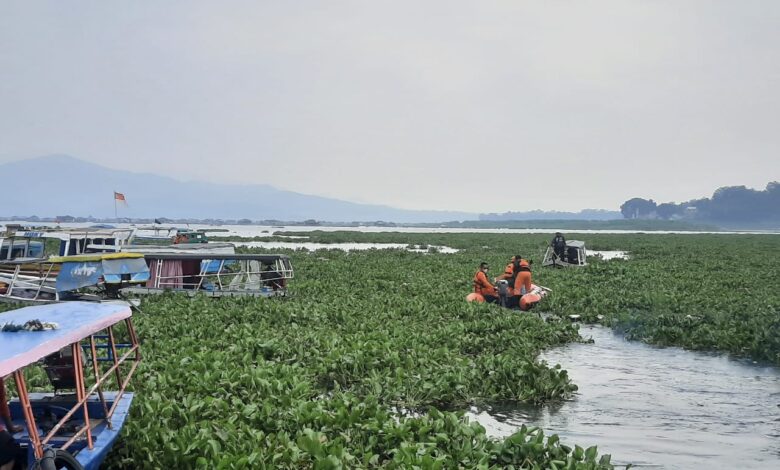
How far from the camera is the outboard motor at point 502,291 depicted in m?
20.0

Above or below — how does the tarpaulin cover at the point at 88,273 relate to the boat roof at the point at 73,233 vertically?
below

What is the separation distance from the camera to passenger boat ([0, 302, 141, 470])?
5570 millimetres

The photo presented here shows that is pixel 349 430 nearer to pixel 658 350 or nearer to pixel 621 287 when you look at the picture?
pixel 658 350

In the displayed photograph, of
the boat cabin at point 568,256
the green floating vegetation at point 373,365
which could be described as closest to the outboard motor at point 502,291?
the green floating vegetation at point 373,365

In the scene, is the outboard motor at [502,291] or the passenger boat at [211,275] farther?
the passenger boat at [211,275]

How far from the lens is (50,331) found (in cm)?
634

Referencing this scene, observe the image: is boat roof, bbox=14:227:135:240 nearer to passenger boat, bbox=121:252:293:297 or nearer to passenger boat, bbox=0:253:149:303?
passenger boat, bbox=0:253:149:303

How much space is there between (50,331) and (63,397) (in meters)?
1.70

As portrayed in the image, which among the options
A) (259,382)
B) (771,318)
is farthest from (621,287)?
(259,382)

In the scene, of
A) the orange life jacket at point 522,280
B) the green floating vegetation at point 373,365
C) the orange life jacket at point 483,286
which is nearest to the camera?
the green floating vegetation at point 373,365

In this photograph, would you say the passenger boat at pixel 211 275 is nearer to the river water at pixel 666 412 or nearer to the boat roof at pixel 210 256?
the boat roof at pixel 210 256

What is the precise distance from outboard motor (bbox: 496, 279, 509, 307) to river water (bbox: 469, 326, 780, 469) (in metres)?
5.31

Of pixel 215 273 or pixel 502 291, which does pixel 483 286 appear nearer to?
pixel 502 291

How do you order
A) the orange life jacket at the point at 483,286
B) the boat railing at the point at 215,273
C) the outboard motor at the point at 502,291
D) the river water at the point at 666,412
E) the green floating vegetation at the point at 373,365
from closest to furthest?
the green floating vegetation at the point at 373,365, the river water at the point at 666,412, the outboard motor at the point at 502,291, the orange life jacket at the point at 483,286, the boat railing at the point at 215,273
